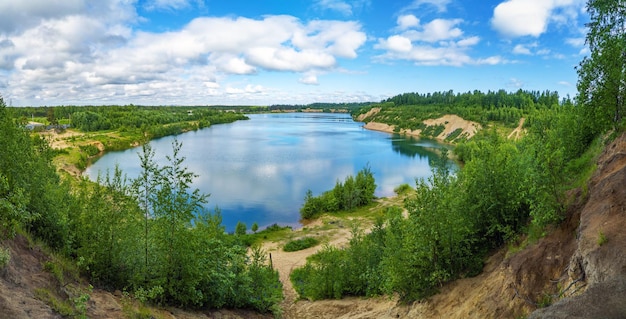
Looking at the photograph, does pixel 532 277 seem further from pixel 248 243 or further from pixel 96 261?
pixel 248 243

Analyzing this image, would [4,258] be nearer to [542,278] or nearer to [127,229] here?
[127,229]

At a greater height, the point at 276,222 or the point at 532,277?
the point at 532,277

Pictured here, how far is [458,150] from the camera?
80938mm

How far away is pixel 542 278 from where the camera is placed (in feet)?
29.5

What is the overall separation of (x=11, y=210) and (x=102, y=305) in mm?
2789

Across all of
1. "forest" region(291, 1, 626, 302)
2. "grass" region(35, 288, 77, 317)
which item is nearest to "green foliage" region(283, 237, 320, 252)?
"forest" region(291, 1, 626, 302)

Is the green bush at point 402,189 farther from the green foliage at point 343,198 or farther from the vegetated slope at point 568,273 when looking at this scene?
the vegetated slope at point 568,273

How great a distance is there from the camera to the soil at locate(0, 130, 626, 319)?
6020mm

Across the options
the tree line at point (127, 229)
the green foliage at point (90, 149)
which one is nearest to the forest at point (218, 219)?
the tree line at point (127, 229)

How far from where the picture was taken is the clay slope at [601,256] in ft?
18.3

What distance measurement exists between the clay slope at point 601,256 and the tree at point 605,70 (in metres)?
2.46

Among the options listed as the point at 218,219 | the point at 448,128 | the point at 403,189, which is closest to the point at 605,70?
the point at 218,219

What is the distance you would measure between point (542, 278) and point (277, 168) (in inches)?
2345

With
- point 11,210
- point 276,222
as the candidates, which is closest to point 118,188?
point 11,210
